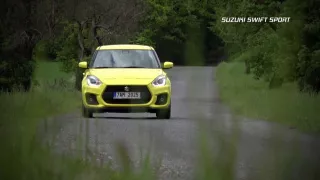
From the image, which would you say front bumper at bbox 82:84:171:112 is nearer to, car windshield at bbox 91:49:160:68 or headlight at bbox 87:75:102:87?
headlight at bbox 87:75:102:87

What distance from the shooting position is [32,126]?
2166mm

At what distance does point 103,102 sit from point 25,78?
76.8 inches

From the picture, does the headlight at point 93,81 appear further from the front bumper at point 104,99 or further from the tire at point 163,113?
the tire at point 163,113

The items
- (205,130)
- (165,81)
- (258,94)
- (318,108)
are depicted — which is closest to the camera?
(205,130)

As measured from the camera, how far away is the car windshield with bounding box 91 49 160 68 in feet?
36.4

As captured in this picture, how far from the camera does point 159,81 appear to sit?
1066 centimetres

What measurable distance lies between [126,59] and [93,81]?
2.87 feet

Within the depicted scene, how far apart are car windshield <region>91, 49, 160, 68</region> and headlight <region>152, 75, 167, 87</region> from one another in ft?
1.46

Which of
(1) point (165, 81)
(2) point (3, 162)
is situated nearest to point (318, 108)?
(1) point (165, 81)

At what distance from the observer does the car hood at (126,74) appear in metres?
10.4

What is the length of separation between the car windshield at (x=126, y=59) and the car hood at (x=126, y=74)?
20 centimetres

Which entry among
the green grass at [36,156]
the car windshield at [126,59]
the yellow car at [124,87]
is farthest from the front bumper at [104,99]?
the green grass at [36,156]

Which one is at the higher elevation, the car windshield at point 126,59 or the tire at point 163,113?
the car windshield at point 126,59

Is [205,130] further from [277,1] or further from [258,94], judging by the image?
[277,1]
